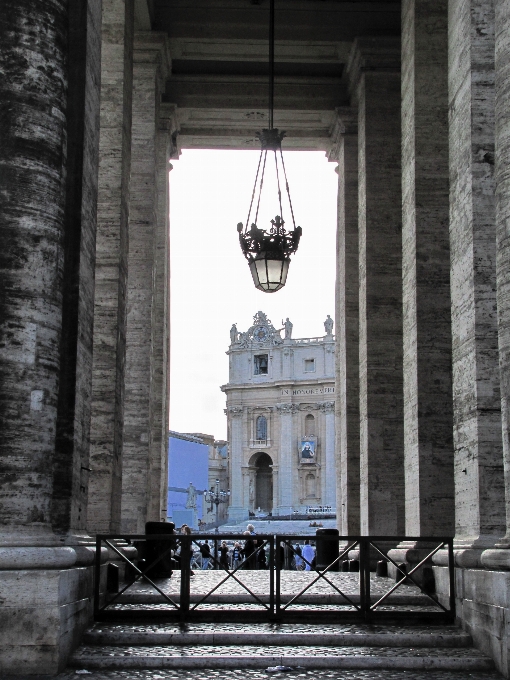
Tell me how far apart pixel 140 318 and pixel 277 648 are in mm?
7543

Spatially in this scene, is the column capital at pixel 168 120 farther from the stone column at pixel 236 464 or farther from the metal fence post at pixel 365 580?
the stone column at pixel 236 464

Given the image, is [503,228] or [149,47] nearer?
[503,228]

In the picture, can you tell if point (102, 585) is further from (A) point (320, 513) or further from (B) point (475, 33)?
(A) point (320, 513)

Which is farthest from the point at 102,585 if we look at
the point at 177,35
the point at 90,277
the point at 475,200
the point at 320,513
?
the point at 320,513

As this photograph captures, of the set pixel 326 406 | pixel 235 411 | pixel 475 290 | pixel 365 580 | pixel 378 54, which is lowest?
pixel 365 580

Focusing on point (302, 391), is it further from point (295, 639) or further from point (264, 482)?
point (295, 639)

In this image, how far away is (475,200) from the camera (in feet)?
27.0

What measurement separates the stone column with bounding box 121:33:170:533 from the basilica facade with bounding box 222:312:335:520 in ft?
218

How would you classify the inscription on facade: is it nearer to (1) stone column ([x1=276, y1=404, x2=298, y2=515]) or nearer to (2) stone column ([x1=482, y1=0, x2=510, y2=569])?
(1) stone column ([x1=276, y1=404, x2=298, y2=515])

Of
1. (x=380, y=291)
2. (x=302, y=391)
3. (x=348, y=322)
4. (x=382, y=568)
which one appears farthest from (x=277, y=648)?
(x=302, y=391)

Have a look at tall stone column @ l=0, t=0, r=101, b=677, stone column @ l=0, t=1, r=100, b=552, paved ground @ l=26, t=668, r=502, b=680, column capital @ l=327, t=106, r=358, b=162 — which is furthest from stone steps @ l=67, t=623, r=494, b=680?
column capital @ l=327, t=106, r=358, b=162

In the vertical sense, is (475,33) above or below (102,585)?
above

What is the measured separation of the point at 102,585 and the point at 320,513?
6845 centimetres

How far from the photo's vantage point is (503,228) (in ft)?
23.5
